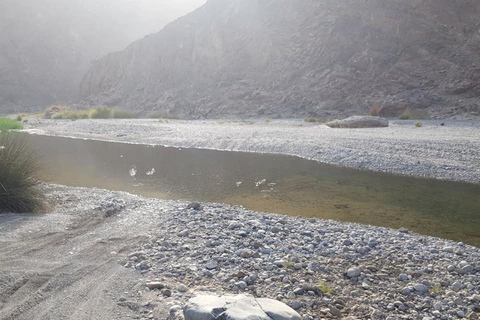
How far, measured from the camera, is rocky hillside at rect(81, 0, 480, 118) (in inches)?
1174

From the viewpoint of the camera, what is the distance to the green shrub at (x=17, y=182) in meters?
7.76

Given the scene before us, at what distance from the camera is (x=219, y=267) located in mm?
5641

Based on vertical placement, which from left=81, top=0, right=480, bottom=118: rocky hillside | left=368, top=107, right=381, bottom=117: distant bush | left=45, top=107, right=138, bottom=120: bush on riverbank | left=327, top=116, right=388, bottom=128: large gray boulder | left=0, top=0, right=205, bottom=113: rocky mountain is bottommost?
left=327, top=116, right=388, bottom=128: large gray boulder

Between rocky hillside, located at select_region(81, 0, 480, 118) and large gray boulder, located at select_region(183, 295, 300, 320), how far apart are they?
966 inches

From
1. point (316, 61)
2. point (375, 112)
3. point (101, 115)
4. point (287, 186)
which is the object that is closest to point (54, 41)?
point (101, 115)

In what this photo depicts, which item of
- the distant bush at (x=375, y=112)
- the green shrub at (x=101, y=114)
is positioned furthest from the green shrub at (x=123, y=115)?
the distant bush at (x=375, y=112)

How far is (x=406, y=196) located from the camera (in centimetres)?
1115

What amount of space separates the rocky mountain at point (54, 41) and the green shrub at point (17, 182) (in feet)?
180

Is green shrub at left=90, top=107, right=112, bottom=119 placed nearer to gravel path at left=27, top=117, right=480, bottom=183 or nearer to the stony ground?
gravel path at left=27, top=117, right=480, bottom=183

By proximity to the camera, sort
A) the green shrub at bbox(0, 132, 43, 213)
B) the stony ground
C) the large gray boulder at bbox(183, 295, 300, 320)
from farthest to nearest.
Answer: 1. the green shrub at bbox(0, 132, 43, 213)
2. the stony ground
3. the large gray boulder at bbox(183, 295, 300, 320)

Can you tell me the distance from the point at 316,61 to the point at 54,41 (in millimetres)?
53805

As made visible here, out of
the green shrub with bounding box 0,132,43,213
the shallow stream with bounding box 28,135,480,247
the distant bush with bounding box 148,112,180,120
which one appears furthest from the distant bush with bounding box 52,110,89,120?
the green shrub with bounding box 0,132,43,213

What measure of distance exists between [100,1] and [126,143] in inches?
2892

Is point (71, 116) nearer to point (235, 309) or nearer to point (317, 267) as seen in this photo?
point (317, 267)
